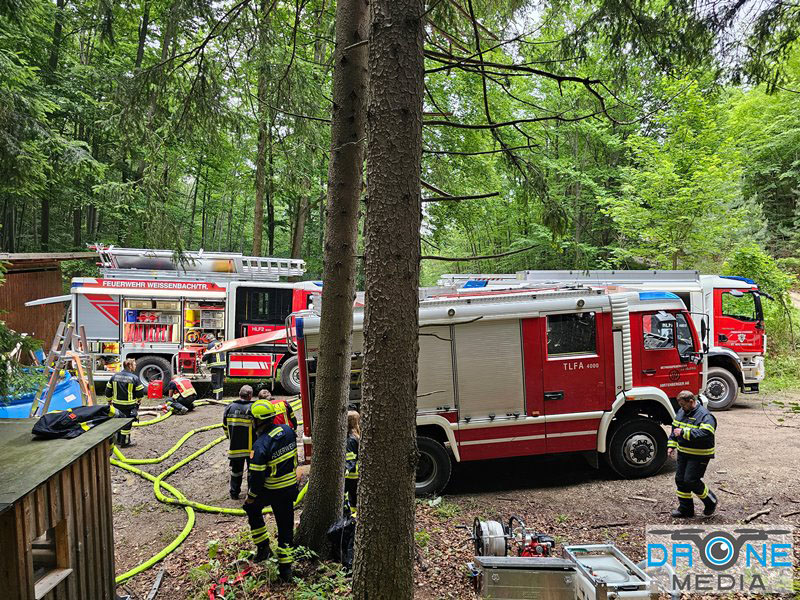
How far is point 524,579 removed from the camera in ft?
12.2

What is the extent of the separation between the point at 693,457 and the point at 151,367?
509 inches

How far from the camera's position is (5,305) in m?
13.8

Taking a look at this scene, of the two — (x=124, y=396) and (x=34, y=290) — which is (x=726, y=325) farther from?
(x=34, y=290)

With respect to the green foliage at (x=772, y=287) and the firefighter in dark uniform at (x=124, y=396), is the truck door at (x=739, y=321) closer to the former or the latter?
the green foliage at (x=772, y=287)

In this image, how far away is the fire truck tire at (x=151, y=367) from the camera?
13867mm

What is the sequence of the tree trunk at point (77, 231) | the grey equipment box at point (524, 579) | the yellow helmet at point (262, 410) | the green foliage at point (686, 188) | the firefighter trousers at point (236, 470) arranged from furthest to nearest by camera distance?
1. the tree trunk at point (77, 231)
2. the green foliage at point (686, 188)
3. the firefighter trousers at point (236, 470)
4. the yellow helmet at point (262, 410)
5. the grey equipment box at point (524, 579)

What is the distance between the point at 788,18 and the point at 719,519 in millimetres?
5516

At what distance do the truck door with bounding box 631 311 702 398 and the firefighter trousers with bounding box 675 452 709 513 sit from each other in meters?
1.65

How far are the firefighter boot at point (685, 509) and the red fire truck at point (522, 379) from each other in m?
1.27

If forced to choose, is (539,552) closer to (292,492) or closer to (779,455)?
(292,492)

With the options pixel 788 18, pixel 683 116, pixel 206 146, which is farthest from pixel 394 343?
pixel 683 116

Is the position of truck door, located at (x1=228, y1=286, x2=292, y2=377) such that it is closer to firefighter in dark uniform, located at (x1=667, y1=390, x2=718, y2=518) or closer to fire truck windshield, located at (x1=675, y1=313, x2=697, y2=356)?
fire truck windshield, located at (x1=675, y1=313, x2=697, y2=356)

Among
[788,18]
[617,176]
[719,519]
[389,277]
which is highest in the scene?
[617,176]

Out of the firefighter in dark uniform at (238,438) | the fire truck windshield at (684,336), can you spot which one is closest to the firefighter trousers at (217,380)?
the firefighter in dark uniform at (238,438)
